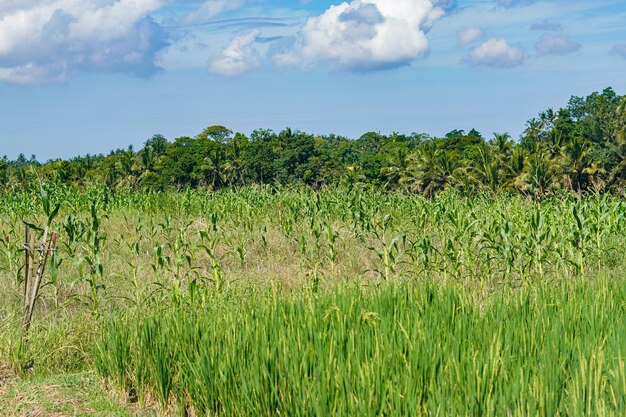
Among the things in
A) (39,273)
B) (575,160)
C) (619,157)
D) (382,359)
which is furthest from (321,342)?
(619,157)

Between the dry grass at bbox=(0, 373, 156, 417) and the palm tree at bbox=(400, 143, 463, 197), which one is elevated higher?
the palm tree at bbox=(400, 143, 463, 197)

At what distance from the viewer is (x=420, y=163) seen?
51.6 m

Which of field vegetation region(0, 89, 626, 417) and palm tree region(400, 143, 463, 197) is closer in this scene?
field vegetation region(0, 89, 626, 417)

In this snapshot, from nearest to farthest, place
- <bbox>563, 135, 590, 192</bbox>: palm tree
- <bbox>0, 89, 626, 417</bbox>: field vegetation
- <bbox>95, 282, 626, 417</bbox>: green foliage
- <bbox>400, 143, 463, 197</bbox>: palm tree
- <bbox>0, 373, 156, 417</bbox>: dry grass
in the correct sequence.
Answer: <bbox>95, 282, 626, 417</bbox>: green foliage, <bbox>0, 89, 626, 417</bbox>: field vegetation, <bbox>0, 373, 156, 417</bbox>: dry grass, <bbox>563, 135, 590, 192</bbox>: palm tree, <bbox>400, 143, 463, 197</bbox>: palm tree

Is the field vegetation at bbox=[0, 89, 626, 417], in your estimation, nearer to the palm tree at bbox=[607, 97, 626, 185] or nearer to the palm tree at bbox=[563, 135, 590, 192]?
the palm tree at bbox=[563, 135, 590, 192]

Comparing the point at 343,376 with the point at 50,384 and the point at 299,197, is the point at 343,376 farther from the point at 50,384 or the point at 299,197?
the point at 299,197

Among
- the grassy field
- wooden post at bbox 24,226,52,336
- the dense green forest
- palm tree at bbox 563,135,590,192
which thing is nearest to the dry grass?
the grassy field

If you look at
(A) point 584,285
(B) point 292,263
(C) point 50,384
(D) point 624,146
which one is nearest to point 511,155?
(D) point 624,146

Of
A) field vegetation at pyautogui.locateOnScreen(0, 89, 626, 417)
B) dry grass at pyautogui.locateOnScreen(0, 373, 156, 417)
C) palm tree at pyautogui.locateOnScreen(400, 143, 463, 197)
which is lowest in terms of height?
dry grass at pyautogui.locateOnScreen(0, 373, 156, 417)

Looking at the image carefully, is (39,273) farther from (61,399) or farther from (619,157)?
(619,157)

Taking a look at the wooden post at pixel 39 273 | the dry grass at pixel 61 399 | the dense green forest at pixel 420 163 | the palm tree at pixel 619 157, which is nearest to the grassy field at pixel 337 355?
the dry grass at pixel 61 399

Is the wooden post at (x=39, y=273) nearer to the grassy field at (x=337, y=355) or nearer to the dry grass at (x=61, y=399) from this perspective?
the grassy field at (x=337, y=355)

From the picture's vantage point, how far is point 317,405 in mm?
A: 3418

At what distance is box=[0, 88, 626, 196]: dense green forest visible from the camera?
44.8 metres
